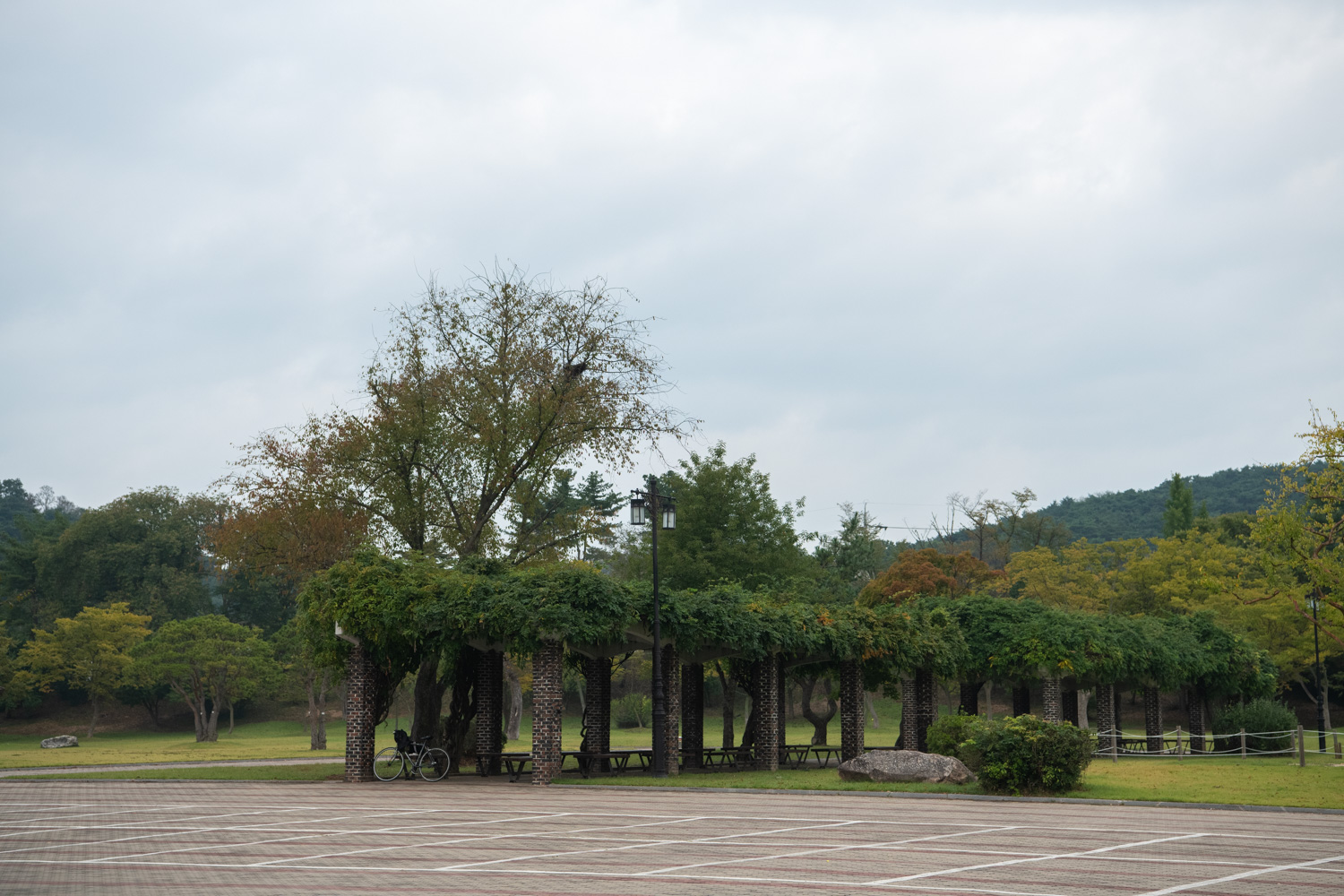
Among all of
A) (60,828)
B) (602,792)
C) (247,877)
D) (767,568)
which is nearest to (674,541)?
(767,568)

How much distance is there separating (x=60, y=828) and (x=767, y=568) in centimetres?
3581

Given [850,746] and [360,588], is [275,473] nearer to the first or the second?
[360,588]

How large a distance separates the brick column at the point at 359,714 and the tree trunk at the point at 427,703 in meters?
3.64

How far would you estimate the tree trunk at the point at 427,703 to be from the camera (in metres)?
28.1

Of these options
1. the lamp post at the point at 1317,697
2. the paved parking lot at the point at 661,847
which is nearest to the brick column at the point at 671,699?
the paved parking lot at the point at 661,847

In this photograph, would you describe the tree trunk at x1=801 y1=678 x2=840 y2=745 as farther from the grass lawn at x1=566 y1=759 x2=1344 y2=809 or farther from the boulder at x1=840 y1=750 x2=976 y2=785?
the boulder at x1=840 y1=750 x2=976 y2=785

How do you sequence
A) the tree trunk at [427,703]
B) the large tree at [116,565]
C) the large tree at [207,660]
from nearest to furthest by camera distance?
the tree trunk at [427,703] → the large tree at [207,660] → the large tree at [116,565]

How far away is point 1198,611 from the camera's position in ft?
141

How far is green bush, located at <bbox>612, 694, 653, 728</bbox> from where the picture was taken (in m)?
64.9

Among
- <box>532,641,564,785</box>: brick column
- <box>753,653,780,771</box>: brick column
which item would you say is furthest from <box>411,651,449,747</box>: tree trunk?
<box>753,653,780,771</box>: brick column

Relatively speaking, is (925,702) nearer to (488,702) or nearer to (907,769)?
(907,769)

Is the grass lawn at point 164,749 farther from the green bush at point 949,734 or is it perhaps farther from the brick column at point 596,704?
the green bush at point 949,734

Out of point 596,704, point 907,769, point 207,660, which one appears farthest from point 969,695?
point 207,660

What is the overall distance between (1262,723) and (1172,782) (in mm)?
16386
